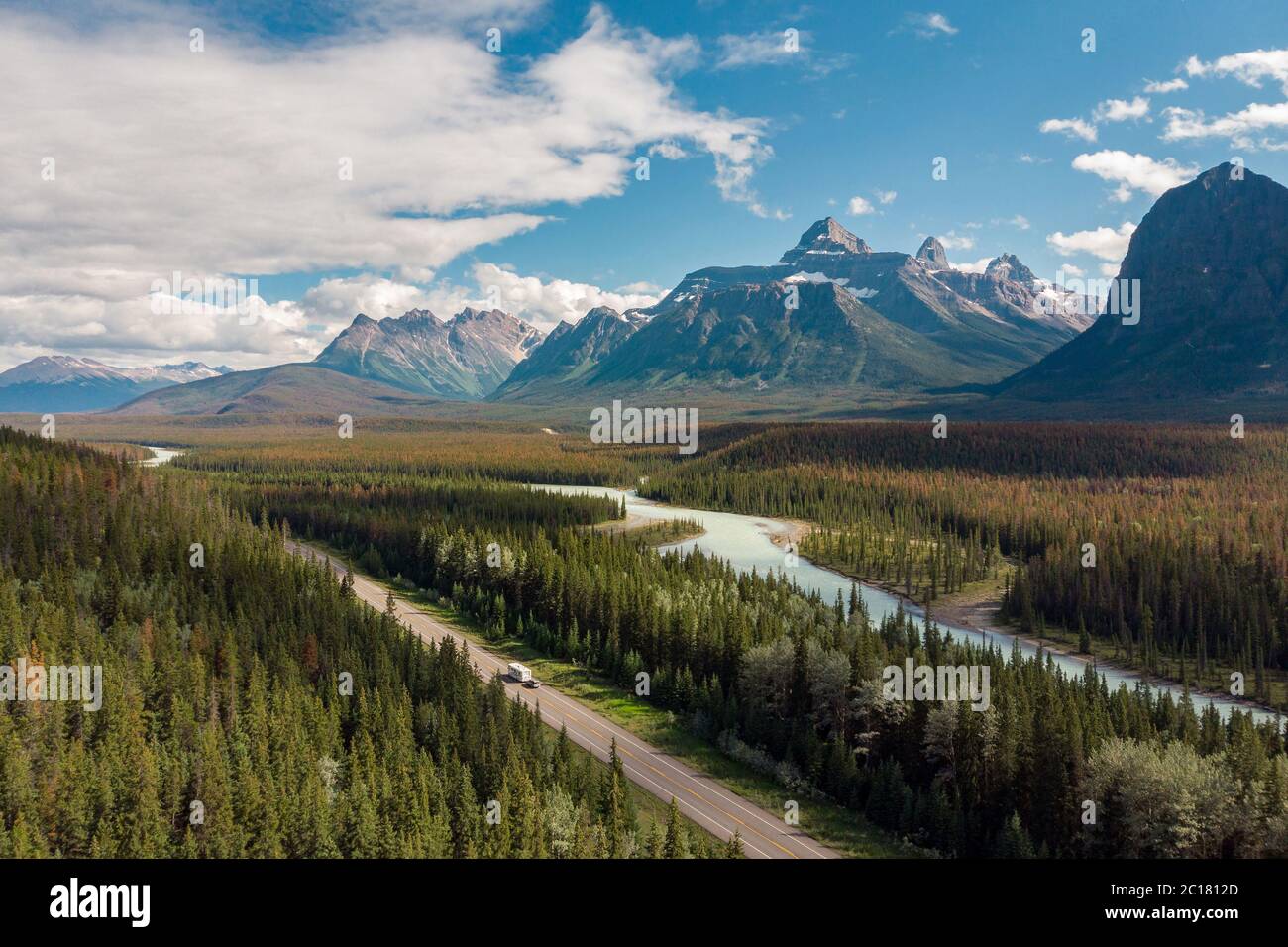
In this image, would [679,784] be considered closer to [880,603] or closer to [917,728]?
[917,728]

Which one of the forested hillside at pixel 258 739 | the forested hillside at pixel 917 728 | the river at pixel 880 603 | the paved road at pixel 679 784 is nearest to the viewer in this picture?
the forested hillside at pixel 258 739

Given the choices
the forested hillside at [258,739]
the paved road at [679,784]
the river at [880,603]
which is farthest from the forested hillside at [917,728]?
the forested hillside at [258,739]

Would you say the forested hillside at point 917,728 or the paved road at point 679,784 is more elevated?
the forested hillside at point 917,728

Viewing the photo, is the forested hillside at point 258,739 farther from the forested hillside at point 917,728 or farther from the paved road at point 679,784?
the forested hillside at point 917,728

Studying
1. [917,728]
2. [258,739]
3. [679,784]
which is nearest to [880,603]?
[917,728]

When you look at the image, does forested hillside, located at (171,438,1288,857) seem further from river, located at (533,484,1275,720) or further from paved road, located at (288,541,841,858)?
river, located at (533,484,1275,720)
